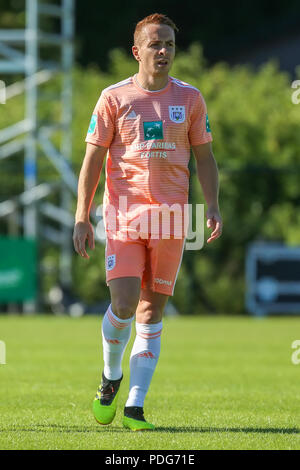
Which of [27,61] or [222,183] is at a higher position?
[27,61]

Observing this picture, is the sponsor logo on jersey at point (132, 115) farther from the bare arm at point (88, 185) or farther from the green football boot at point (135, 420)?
the green football boot at point (135, 420)

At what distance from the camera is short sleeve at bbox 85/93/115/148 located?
5.34 m

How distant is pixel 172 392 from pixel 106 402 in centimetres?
174

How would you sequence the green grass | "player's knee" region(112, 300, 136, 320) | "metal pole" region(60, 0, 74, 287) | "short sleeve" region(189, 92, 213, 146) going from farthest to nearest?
"metal pole" region(60, 0, 74, 287) → "short sleeve" region(189, 92, 213, 146) → "player's knee" region(112, 300, 136, 320) → the green grass

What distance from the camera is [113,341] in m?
5.42

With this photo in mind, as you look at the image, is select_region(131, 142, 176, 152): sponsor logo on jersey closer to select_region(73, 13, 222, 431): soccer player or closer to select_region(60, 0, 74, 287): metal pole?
select_region(73, 13, 222, 431): soccer player

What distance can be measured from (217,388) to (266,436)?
95.5 inches

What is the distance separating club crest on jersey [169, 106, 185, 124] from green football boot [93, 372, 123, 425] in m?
1.41

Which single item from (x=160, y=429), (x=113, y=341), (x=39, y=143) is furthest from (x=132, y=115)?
(x=39, y=143)

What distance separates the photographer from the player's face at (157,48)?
5.30 meters

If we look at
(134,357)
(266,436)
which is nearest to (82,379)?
(134,357)

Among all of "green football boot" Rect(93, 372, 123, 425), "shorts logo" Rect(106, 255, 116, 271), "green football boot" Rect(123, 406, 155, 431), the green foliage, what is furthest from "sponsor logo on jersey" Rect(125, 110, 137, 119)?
the green foliage

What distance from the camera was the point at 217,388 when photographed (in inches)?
291

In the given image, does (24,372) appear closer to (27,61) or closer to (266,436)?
(266,436)
